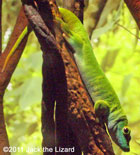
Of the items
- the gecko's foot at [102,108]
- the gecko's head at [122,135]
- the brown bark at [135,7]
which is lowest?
the gecko's head at [122,135]

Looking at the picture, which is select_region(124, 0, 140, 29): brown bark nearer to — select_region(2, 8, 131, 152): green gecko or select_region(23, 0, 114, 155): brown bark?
select_region(2, 8, 131, 152): green gecko

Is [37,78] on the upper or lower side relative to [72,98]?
upper

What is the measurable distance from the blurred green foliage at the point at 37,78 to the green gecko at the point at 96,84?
0.15 meters

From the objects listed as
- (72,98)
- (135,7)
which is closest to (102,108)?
(72,98)

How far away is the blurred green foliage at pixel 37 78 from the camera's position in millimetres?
2335

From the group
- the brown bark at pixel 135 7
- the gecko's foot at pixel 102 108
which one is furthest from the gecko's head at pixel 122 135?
the brown bark at pixel 135 7

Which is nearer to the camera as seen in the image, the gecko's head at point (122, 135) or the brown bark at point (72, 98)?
the brown bark at point (72, 98)

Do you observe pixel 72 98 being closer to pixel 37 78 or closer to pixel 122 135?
pixel 122 135

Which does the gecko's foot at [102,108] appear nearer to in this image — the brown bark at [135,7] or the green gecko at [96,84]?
the green gecko at [96,84]

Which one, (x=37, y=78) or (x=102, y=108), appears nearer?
(x=102, y=108)

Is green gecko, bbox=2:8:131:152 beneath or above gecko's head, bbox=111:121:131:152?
above

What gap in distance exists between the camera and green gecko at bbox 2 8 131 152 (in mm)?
1553

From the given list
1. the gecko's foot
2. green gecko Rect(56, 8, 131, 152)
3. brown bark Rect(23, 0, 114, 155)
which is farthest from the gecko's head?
brown bark Rect(23, 0, 114, 155)

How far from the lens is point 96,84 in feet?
5.40
